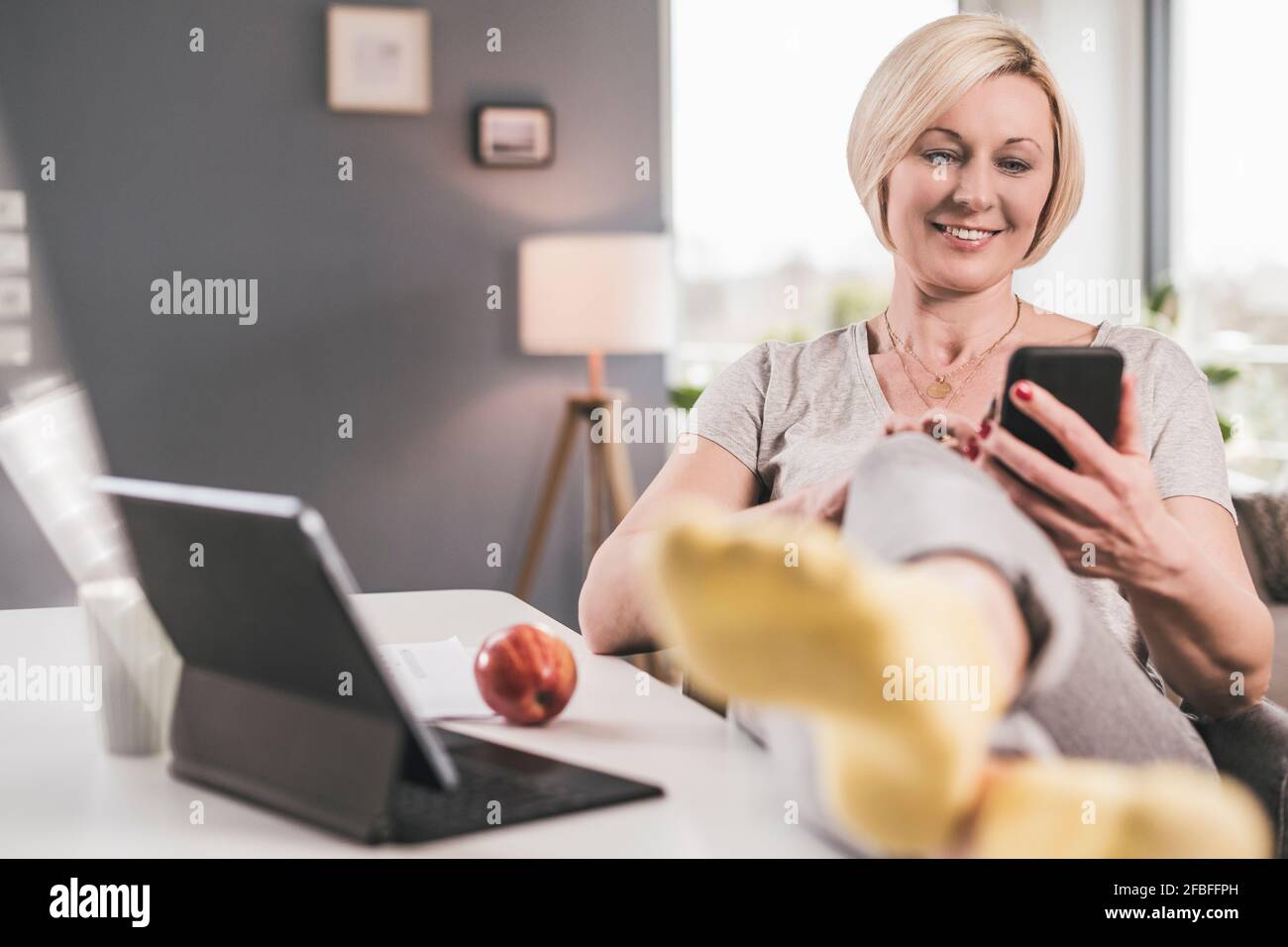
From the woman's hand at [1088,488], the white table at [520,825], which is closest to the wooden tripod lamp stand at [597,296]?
the white table at [520,825]

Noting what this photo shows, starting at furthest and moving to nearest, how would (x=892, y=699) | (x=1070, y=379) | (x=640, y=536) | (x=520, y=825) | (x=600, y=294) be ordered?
(x=600, y=294)
(x=640, y=536)
(x=1070, y=379)
(x=520, y=825)
(x=892, y=699)

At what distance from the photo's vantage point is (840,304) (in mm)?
4215

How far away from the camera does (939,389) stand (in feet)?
5.05

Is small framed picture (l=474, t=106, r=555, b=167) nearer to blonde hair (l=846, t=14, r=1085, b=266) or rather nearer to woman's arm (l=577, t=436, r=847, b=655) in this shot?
blonde hair (l=846, t=14, r=1085, b=266)

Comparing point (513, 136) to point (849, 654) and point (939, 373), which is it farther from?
point (849, 654)

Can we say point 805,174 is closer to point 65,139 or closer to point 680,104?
point 680,104

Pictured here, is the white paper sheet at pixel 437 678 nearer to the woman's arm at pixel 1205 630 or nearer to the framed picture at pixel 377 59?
the woman's arm at pixel 1205 630

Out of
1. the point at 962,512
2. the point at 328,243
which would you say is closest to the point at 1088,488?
the point at 962,512

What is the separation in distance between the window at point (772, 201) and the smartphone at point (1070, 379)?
10.5ft

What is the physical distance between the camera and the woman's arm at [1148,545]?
970 millimetres

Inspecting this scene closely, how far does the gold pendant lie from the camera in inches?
60.3

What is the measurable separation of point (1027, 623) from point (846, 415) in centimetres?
95

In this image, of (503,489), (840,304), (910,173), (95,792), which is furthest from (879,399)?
(840,304)
